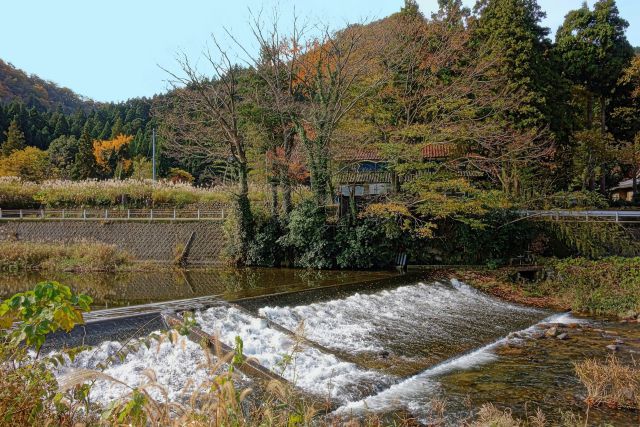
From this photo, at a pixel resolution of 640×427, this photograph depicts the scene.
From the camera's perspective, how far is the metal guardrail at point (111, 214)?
75.4ft

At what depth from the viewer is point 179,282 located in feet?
51.9

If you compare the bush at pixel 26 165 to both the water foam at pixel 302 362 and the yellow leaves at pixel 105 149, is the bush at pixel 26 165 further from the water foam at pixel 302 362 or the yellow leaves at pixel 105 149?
the water foam at pixel 302 362

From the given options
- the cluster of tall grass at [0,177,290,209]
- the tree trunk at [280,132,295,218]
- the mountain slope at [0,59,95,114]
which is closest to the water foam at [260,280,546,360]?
the tree trunk at [280,132,295,218]

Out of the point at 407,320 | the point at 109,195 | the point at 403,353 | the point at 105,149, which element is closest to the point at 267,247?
the point at 407,320

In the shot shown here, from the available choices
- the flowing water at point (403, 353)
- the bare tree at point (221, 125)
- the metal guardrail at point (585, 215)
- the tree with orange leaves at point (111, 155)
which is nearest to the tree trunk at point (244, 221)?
the bare tree at point (221, 125)

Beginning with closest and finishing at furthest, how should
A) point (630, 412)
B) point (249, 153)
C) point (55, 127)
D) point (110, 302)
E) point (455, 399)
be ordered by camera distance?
1. point (630, 412)
2. point (455, 399)
3. point (110, 302)
4. point (249, 153)
5. point (55, 127)

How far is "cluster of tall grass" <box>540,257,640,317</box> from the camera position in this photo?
40.7ft

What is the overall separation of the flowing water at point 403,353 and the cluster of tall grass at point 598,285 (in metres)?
1.15

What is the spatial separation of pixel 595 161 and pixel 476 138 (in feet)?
32.5

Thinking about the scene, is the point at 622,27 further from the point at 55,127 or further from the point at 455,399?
the point at 55,127

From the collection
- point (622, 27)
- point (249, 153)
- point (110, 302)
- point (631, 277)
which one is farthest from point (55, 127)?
point (631, 277)

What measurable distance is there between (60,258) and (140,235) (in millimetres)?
3900

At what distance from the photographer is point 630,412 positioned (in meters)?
5.98

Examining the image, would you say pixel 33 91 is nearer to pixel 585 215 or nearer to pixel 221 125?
pixel 221 125
